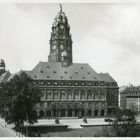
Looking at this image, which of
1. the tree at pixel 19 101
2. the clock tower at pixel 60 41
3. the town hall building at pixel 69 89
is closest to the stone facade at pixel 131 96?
the town hall building at pixel 69 89

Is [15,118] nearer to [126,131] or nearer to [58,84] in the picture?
[126,131]

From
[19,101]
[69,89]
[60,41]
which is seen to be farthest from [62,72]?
[19,101]

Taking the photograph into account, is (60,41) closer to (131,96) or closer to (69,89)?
(69,89)

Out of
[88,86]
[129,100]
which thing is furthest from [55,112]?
[129,100]

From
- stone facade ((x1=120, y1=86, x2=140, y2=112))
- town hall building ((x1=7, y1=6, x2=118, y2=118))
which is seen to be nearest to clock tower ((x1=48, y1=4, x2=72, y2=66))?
town hall building ((x1=7, y1=6, x2=118, y2=118))

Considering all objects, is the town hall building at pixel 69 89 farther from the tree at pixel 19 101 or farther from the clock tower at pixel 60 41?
the tree at pixel 19 101
